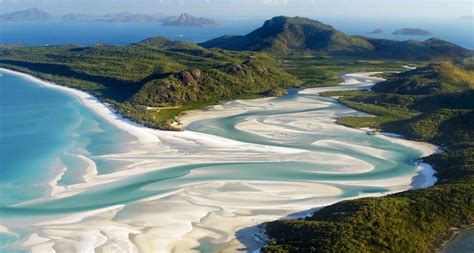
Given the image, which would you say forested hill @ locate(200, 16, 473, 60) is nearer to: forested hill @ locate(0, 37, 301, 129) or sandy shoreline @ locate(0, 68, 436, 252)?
forested hill @ locate(0, 37, 301, 129)

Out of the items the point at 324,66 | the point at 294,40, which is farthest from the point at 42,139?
the point at 294,40

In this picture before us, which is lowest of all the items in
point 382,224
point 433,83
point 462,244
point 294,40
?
point 462,244

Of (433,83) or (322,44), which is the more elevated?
(322,44)

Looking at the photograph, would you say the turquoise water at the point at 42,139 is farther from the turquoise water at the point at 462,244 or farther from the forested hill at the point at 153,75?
the turquoise water at the point at 462,244

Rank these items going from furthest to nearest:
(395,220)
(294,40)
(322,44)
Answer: (294,40) → (322,44) → (395,220)

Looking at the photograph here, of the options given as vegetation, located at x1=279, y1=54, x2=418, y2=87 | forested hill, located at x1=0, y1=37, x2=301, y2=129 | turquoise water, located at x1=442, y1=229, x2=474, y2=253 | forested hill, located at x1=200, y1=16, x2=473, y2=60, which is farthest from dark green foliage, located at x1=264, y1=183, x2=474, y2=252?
forested hill, located at x1=200, y1=16, x2=473, y2=60

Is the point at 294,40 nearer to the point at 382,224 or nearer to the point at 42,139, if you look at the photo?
the point at 42,139

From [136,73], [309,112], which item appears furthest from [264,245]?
[136,73]

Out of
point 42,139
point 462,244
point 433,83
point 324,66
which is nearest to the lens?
point 462,244
